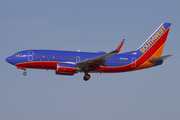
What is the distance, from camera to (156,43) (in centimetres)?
5991

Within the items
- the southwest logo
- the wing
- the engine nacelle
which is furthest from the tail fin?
the engine nacelle

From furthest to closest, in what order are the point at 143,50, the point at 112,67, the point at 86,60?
the point at 143,50
the point at 112,67
the point at 86,60

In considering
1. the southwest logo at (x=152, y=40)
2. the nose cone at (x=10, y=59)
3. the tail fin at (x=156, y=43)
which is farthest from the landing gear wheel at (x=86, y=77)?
the nose cone at (x=10, y=59)

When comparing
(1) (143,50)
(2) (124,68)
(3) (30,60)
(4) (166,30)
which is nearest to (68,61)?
(3) (30,60)

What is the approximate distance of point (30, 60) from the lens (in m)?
52.8

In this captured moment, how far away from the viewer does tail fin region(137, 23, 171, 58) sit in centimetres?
5862

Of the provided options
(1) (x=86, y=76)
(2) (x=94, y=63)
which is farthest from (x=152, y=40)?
(1) (x=86, y=76)

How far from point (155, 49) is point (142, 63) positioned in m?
4.32

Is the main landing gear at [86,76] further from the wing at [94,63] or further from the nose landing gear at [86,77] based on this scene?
the wing at [94,63]

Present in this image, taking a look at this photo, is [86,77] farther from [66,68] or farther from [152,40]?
[152,40]

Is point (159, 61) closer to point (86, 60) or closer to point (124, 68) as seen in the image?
point (124, 68)

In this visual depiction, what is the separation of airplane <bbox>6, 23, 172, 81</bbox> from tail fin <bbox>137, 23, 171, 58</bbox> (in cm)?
18

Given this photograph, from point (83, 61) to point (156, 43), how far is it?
1560 centimetres

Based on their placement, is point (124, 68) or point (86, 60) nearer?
point (86, 60)
